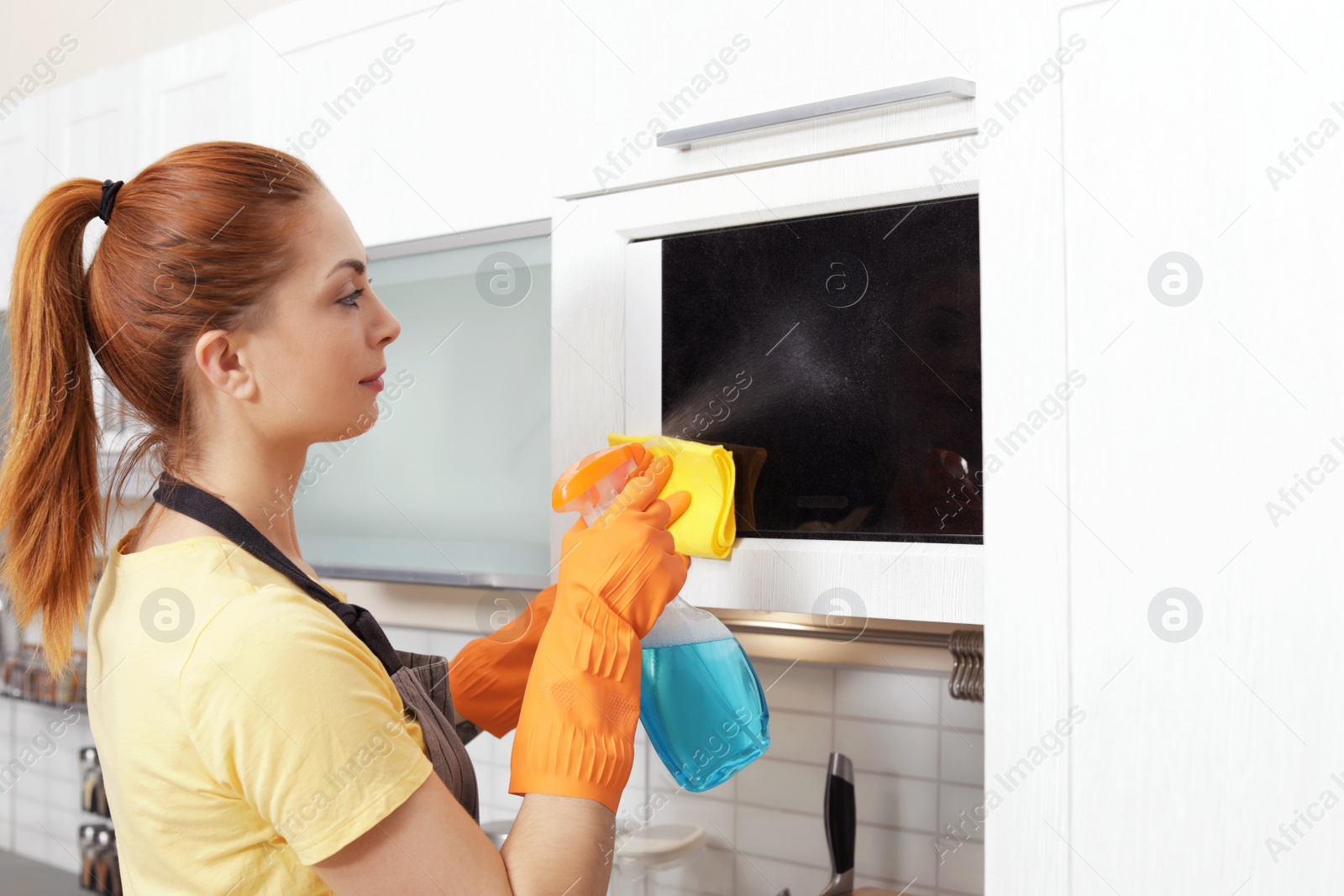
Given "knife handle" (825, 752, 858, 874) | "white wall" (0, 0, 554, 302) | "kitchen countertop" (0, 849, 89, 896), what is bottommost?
"kitchen countertop" (0, 849, 89, 896)

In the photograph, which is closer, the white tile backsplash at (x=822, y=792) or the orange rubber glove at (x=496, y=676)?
the orange rubber glove at (x=496, y=676)

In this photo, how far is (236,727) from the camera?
0.69 meters

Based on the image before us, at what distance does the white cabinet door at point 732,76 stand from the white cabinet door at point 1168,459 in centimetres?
9

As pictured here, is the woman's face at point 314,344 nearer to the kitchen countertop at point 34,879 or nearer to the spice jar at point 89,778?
the spice jar at point 89,778

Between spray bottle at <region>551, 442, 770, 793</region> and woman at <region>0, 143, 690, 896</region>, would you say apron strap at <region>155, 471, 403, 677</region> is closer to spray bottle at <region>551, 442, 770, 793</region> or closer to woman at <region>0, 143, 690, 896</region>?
woman at <region>0, 143, 690, 896</region>

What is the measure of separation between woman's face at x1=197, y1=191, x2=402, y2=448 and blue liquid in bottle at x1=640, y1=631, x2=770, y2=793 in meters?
0.35

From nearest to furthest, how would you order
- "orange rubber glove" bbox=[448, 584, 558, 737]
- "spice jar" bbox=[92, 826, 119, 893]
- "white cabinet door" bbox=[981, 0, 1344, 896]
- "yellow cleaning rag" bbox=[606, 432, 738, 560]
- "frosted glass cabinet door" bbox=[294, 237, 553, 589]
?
1. "white cabinet door" bbox=[981, 0, 1344, 896]
2. "yellow cleaning rag" bbox=[606, 432, 738, 560]
3. "orange rubber glove" bbox=[448, 584, 558, 737]
4. "frosted glass cabinet door" bbox=[294, 237, 553, 589]
5. "spice jar" bbox=[92, 826, 119, 893]

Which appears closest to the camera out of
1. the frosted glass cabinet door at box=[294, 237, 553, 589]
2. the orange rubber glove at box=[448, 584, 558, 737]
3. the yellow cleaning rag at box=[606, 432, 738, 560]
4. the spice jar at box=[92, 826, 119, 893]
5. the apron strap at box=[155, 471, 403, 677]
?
the apron strap at box=[155, 471, 403, 677]

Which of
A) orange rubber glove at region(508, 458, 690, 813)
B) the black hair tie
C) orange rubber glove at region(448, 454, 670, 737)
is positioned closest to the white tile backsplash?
orange rubber glove at region(448, 454, 670, 737)

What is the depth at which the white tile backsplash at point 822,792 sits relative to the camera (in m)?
1.28

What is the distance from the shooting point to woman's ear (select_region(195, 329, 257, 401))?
0.81 m

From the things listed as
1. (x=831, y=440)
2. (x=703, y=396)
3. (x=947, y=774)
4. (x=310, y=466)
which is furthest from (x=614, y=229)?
(x=947, y=774)

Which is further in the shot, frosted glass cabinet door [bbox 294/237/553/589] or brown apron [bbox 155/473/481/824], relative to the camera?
frosted glass cabinet door [bbox 294/237/553/589]

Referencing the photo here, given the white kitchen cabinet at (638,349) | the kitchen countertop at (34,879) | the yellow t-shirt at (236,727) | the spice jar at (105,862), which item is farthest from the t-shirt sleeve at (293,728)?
the kitchen countertop at (34,879)
